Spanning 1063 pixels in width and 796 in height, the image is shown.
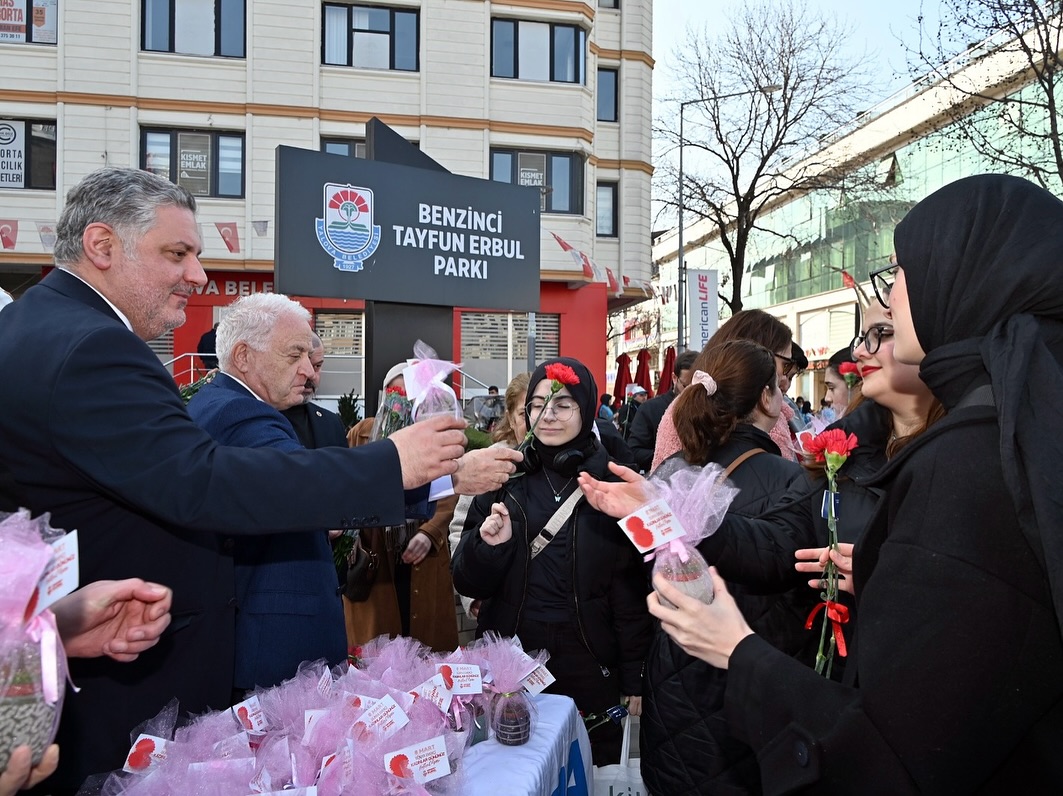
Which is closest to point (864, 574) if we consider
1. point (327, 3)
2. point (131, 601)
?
point (131, 601)

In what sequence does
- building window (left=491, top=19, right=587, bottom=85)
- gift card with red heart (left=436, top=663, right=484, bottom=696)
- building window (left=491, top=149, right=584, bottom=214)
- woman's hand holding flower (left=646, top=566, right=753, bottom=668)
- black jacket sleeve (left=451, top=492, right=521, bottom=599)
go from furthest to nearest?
building window (left=491, top=19, right=587, bottom=85), building window (left=491, top=149, right=584, bottom=214), black jacket sleeve (left=451, top=492, right=521, bottom=599), gift card with red heart (left=436, top=663, right=484, bottom=696), woman's hand holding flower (left=646, top=566, right=753, bottom=668)

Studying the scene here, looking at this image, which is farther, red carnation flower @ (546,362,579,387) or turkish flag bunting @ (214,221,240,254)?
turkish flag bunting @ (214,221,240,254)

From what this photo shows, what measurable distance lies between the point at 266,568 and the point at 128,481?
0.97 meters

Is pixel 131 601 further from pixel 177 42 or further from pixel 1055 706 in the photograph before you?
pixel 177 42

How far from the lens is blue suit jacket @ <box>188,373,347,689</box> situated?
2498mm

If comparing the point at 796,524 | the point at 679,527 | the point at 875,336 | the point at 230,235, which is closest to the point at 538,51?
the point at 230,235

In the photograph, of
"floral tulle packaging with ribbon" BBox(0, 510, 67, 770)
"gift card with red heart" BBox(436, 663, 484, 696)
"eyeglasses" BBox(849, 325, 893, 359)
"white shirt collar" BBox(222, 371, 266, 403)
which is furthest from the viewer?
"white shirt collar" BBox(222, 371, 266, 403)

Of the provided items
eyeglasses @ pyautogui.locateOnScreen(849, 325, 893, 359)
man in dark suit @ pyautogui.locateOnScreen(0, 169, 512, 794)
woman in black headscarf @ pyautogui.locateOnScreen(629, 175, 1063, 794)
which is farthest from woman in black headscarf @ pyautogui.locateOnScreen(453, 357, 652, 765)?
woman in black headscarf @ pyautogui.locateOnScreen(629, 175, 1063, 794)

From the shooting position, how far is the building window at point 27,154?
A: 52.4 feet

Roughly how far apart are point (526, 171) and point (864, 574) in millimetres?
17740

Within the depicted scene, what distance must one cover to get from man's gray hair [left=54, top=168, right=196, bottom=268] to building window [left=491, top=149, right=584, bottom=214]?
1635 centimetres

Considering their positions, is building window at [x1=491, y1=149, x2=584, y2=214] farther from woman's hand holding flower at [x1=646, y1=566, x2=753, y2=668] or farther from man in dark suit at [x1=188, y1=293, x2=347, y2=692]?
woman's hand holding flower at [x1=646, y1=566, x2=753, y2=668]

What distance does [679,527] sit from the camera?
5.10 feet

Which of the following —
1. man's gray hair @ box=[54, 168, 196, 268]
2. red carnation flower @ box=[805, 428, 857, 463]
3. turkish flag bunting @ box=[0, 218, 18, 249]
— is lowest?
red carnation flower @ box=[805, 428, 857, 463]
